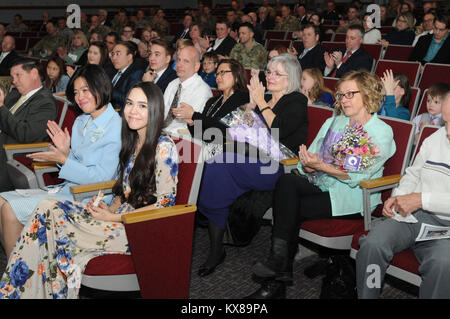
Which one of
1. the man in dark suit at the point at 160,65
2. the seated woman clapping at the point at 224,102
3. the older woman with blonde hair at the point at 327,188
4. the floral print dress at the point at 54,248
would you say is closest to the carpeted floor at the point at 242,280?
the older woman with blonde hair at the point at 327,188

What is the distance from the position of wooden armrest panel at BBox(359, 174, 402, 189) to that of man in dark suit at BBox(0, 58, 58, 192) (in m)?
2.00

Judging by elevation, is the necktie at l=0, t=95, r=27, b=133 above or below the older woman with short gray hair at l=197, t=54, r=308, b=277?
above

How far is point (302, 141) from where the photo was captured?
8.70ft

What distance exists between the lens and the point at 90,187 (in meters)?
2.21

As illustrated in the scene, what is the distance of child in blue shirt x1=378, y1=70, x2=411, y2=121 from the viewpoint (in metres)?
2.97

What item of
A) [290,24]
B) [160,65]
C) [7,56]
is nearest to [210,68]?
[160,65]

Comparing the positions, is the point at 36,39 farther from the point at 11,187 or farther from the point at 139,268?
the point at 139,268

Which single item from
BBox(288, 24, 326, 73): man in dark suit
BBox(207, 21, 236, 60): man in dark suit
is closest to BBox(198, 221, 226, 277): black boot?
BBox(288, 24, 326, 73): man in dark suit

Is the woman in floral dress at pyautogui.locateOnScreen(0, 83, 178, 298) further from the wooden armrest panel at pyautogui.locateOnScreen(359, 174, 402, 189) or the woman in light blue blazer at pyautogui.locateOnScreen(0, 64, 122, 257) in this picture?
the wooden armrest panel at pyautogui.locateOnScreen(359, 174, 402, 189)

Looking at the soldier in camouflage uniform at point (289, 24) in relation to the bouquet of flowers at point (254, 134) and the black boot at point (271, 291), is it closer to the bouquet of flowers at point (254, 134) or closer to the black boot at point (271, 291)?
the bouquet of flowers at point (254, 134)

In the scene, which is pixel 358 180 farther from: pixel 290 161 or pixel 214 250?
pixel 214 250

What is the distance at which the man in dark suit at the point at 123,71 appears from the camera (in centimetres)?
407

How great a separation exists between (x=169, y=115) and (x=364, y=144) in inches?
62.2

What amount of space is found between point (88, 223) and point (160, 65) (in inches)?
79.6
